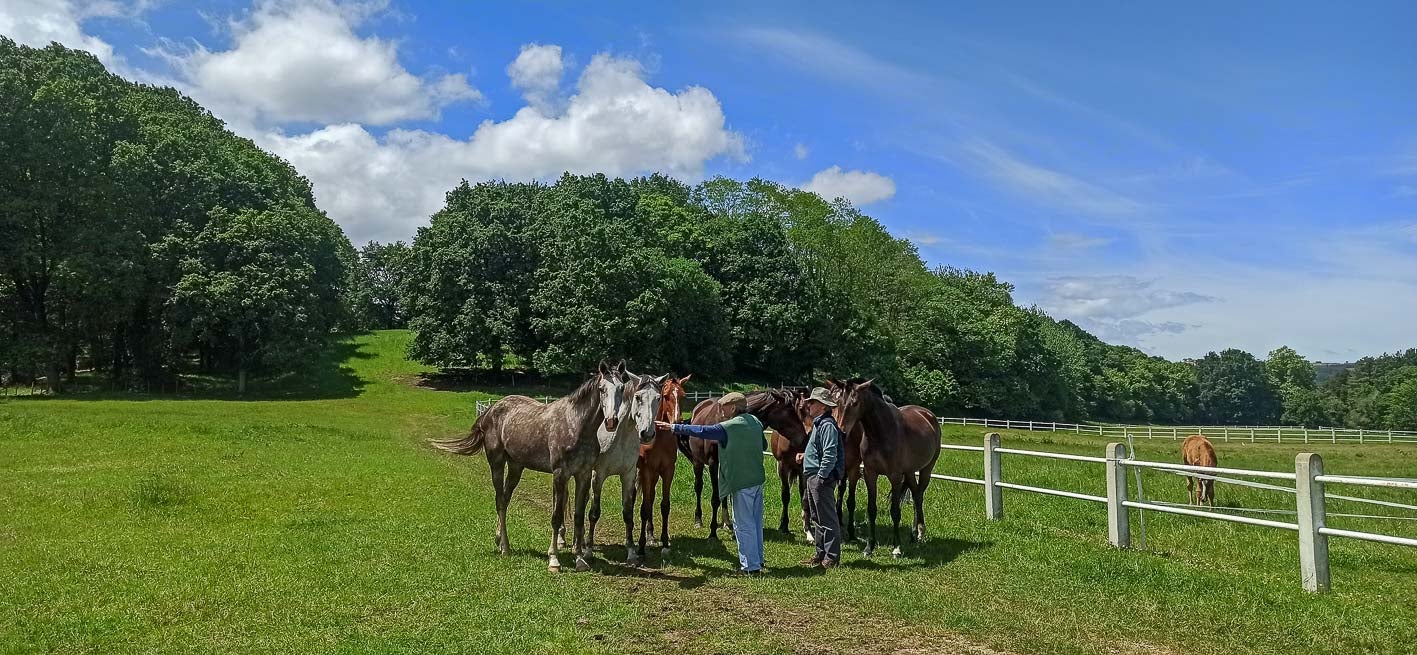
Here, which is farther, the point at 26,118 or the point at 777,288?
the point at 777,288

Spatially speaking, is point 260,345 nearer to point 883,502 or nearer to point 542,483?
point 542,483

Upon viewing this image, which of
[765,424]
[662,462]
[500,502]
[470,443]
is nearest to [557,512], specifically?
[500,502]

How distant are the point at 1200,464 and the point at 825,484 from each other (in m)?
11.7

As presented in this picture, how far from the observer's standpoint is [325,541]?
10.9 metres

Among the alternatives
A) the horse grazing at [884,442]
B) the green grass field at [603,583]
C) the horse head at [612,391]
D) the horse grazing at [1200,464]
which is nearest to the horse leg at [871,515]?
the horse grazing at [884,442]

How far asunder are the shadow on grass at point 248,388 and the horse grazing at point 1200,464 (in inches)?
1644

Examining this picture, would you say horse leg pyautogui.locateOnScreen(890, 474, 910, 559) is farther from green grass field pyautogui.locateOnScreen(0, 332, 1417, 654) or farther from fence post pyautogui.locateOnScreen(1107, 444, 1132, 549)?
fence post pyautogui.locateOnScreen(1107, 444, 1132, 549)

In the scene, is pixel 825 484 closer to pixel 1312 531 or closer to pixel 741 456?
pixel 741 456

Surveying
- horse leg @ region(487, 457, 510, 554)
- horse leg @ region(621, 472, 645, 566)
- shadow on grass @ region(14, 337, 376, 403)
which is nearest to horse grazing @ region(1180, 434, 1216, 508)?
horse leg @ region(621, 472, 645, 566)

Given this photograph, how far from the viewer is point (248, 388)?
152 ft

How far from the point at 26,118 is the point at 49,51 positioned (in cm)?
1203

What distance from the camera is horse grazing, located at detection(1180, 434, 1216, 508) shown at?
1562 centimetres

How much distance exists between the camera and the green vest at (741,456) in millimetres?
9000

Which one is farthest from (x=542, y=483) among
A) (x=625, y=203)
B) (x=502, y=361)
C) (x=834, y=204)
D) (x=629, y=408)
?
(x=834, y=204)
